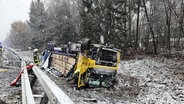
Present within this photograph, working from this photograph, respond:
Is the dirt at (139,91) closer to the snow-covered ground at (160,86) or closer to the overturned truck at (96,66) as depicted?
the snow-covered ground at (160,86)

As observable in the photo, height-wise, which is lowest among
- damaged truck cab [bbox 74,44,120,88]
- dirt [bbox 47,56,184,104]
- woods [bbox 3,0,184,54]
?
dirt [bbox 47,56,184,104]

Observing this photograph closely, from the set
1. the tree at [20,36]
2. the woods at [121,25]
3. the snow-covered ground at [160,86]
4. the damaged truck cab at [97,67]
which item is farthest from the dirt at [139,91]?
the tree at [20,36]

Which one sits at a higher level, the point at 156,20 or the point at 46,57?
the point at 156,20

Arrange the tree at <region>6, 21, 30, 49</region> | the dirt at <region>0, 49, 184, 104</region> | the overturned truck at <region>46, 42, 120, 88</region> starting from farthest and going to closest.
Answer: the tree at <region>6, 21, 30, 49</region> < the overturned truck at <region>46, 42, 120, 88</region> < the dirt at <region>0, 49, 184, 104</region>

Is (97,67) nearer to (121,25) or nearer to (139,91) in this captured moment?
(139,91)

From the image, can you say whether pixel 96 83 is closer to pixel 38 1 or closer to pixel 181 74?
pixel 181 74

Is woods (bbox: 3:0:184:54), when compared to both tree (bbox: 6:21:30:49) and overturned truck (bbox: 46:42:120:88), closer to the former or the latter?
overturned truck (bbox: 46:42:120:88)

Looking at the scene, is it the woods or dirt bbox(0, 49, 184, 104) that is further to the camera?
the woods

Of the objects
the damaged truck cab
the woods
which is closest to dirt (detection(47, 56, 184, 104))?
the damaged truck cab

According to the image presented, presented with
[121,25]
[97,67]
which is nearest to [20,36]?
[121,25]

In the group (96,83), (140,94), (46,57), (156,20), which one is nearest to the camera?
(140,94)

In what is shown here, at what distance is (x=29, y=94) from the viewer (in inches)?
262

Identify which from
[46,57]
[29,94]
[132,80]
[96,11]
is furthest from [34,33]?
[29,94]

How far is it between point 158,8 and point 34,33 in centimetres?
2624
